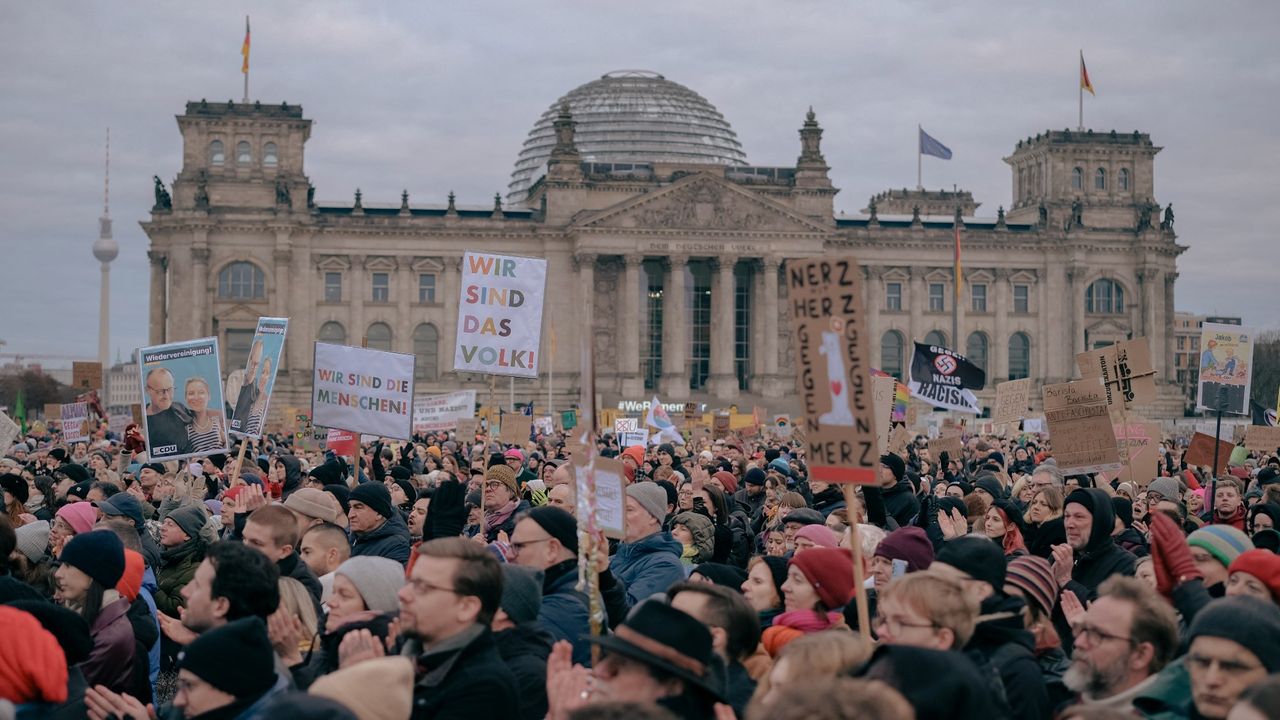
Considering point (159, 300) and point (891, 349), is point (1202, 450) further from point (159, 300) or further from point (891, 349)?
point (159, 300)

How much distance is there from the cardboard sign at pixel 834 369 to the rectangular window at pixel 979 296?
67582 millimetres

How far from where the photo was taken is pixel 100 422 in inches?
1443

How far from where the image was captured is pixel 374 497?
922cm

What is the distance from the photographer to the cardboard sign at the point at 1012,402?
22891mm

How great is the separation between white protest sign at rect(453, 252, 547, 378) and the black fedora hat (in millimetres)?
7126

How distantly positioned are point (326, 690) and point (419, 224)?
6455cm

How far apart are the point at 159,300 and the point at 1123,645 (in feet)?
223

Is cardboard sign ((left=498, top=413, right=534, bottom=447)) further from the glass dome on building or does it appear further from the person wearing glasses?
the glass dome on building

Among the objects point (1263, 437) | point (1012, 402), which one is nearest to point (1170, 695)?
point (1263, 437)

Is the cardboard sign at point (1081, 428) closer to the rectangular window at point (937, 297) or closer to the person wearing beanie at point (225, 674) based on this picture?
the person wearing beanie at point (225, 674)

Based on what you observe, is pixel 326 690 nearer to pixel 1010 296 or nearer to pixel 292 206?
pixel 292 206

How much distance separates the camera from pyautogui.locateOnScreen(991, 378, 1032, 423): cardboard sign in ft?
75.1

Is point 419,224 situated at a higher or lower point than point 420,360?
higher

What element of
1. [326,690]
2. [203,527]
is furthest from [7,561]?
[326,690]
